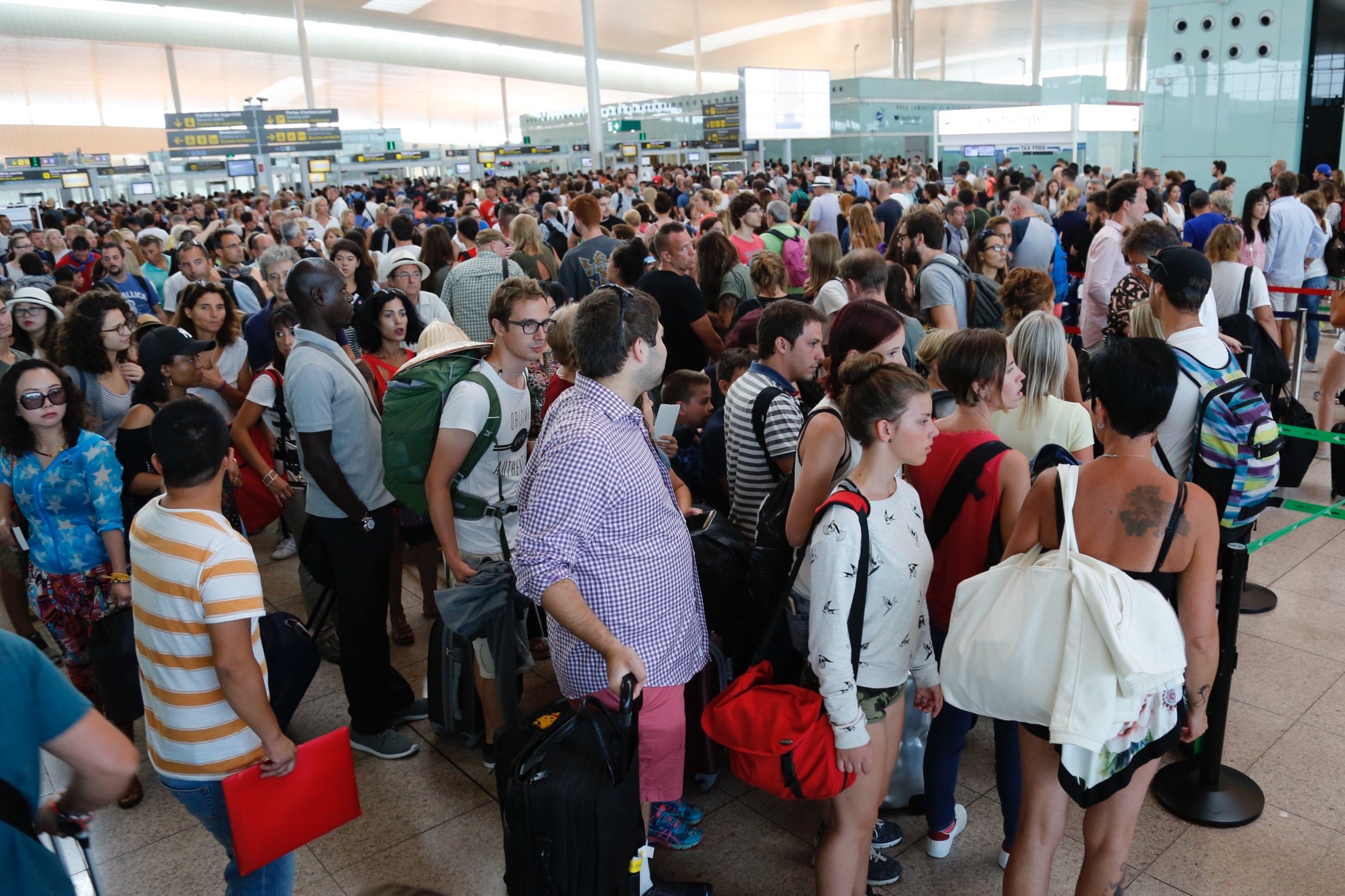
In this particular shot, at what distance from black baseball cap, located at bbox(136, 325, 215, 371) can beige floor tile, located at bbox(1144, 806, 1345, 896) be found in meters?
4.12

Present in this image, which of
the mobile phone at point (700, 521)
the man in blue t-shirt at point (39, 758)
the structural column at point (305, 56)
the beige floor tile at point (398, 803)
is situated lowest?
the beige floor tile at point (398, 803)

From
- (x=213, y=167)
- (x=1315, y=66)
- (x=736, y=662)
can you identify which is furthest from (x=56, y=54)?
(x=736, y=662)

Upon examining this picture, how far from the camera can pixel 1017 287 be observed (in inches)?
175

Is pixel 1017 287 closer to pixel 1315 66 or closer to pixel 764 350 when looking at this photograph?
pixel 764 350

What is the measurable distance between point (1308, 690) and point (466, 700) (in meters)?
3.21

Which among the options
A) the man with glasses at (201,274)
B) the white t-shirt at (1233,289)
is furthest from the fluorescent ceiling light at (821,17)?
the white t-shirt at (1233,289)

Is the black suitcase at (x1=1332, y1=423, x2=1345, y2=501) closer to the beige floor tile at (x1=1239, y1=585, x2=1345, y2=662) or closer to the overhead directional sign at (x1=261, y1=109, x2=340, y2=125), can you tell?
the beige floor tile at (x1=1239, y1=585, x2=1345, y2=662)

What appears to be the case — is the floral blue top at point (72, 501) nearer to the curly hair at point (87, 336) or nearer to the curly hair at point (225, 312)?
the curly hair at point (87, 336)

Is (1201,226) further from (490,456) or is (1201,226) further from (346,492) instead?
(346,492)

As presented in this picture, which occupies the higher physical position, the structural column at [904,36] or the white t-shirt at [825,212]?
the structural column at [904,36]

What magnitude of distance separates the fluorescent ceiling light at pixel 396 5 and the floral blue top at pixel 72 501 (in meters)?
38.1

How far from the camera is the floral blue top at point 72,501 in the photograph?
131 inches

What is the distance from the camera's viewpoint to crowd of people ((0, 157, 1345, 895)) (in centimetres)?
214

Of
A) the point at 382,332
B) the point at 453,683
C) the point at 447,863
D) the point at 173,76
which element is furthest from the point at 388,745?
the point at 173,76
